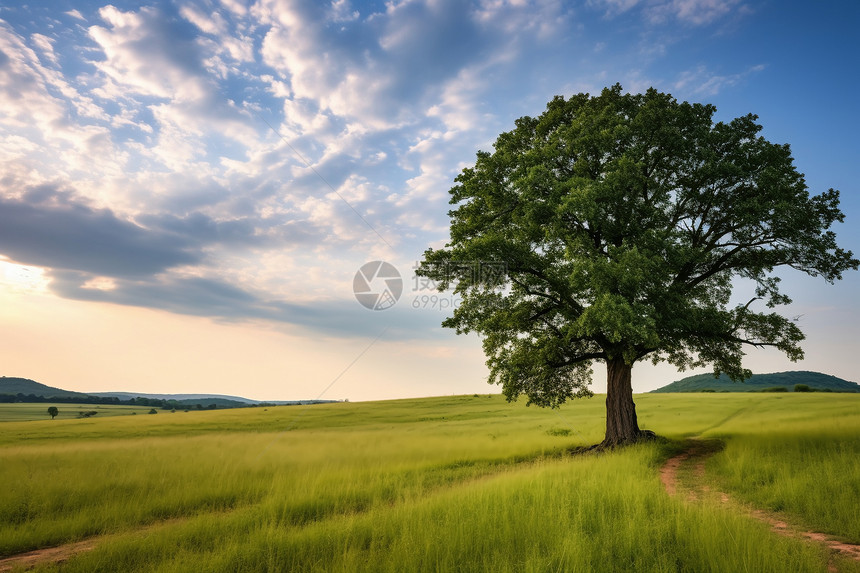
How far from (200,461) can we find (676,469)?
62.7ft

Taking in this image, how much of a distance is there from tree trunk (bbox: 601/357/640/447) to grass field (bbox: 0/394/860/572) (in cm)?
172

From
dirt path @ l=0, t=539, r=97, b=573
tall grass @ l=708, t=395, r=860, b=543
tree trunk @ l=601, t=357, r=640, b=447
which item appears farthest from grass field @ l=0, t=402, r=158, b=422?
tall grass @ l=708, t=395, r=860, b=543

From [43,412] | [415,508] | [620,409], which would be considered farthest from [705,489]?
[43,412]

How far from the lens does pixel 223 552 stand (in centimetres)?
693

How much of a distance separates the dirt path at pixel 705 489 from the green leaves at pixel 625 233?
14.3ft

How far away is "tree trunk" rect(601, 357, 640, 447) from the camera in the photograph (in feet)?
63.5

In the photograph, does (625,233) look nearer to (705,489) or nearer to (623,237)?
(623,237)

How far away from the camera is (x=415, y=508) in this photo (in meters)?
9.01

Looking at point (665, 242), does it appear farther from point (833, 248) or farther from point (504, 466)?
point (504, 466)

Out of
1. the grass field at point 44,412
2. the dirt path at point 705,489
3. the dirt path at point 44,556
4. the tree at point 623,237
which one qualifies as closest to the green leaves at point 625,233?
the tree at point 623,237

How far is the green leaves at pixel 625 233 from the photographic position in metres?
16.9

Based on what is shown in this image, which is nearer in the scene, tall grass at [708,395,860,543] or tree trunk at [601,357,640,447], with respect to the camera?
tall grass at [708,395,860,543]

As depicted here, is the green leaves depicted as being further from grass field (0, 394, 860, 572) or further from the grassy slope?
the grassy slope

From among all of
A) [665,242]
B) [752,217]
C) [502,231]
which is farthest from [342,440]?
[752,217]
